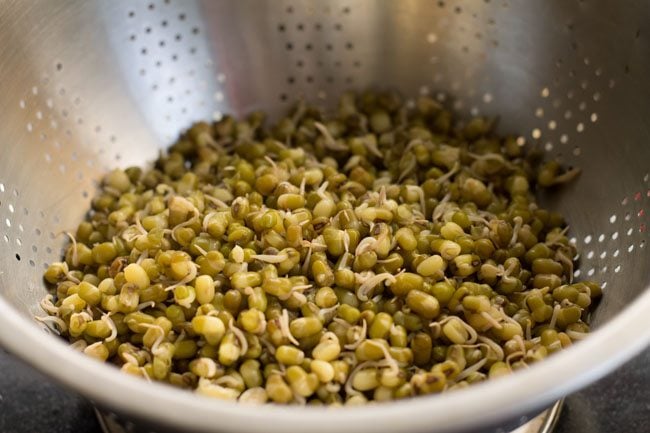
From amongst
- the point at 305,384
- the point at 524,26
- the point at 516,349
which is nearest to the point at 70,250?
the point at 305,384

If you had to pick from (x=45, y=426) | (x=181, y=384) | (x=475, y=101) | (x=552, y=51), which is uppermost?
(x=552, y=51)

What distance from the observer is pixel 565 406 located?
1119 millimetres

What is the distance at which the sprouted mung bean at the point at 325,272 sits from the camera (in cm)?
93

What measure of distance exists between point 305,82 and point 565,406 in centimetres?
66

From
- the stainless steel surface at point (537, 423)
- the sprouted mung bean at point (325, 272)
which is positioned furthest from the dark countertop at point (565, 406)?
the sprouted mung bean at point (325, 272)

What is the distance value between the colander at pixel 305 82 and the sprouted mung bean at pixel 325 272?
0.15 feet

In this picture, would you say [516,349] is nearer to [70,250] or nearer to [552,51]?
[552,51]

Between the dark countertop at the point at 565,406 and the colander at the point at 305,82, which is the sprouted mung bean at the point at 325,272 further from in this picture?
the dark countertop at the point at 565,406

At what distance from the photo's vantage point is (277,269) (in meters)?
1.03

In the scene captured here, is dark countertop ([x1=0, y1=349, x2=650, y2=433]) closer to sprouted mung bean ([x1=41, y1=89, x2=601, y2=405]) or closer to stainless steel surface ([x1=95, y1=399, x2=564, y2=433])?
stainless steel surface ([x1=95, y1=399, x2=564, y2=433])

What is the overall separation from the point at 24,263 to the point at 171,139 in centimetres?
37

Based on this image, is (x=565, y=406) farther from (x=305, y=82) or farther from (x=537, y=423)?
(x=305, y=82)

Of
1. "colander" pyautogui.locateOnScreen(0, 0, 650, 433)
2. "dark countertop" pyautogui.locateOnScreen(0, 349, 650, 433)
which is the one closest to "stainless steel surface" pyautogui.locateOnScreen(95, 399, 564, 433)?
"dark countertop" pyautogui.locateOnScreen(0, 349, 650, 433)

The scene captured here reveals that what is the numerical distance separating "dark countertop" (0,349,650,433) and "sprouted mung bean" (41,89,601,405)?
0.15 meters
